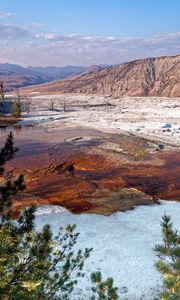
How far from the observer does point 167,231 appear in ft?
27.9

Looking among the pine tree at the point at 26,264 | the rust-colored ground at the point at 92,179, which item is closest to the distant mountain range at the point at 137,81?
the rust-colored ground at the point at 92,179

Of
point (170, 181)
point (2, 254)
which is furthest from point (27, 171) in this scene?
Result: point (2, 254)

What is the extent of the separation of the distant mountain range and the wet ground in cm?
8652

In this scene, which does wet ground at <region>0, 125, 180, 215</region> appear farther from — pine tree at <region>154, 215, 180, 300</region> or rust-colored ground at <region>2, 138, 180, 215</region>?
pine tree at <region>154, 215, 180, 300</region>

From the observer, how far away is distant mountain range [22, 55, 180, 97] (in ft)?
429

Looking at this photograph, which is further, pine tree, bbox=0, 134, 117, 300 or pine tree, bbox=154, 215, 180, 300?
pine tree, bbox=0, 134, 117, 300

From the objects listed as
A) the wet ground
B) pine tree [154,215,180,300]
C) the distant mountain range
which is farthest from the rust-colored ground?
the distant mountain range

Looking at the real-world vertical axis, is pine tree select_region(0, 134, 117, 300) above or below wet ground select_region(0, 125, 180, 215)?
above

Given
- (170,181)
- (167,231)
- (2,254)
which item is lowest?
(170,181)

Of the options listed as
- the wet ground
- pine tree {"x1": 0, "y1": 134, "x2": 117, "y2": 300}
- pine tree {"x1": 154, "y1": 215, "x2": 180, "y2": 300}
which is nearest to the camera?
pine tree {"x1": 154, "y1": 215, "x2": 180, "y2": 300}

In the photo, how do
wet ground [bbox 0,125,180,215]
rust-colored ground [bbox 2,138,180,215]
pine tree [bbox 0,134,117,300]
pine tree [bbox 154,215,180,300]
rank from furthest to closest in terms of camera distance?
wet ground [bbox 0,125,180,215] → rust-colored ground [bbox 2,138,180,215] → pine tree [bbox 0,134,117,300] → pine tree [bbox 154,215,180,300]

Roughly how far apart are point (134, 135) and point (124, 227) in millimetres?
27940

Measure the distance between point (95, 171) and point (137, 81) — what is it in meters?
117

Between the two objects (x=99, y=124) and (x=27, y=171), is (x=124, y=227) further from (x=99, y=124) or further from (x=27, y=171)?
(x=99, y=124)
